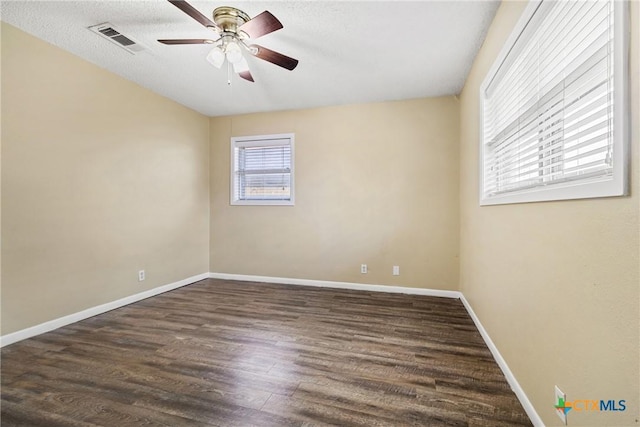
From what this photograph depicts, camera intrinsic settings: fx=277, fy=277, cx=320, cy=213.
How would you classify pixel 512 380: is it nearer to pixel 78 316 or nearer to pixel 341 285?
pixel 341 285

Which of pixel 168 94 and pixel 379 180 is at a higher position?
pixel 168 94

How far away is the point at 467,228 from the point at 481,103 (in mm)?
1342

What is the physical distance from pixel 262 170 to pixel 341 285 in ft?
7.17

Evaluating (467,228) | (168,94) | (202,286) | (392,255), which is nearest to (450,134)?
(467,228)

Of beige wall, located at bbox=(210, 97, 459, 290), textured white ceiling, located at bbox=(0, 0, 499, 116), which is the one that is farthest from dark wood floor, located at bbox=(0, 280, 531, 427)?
textured white ceiling, located at bbox=(0, 0, 499, 116)

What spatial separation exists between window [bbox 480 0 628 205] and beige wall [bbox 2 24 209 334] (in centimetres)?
378

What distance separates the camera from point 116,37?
2441 mm

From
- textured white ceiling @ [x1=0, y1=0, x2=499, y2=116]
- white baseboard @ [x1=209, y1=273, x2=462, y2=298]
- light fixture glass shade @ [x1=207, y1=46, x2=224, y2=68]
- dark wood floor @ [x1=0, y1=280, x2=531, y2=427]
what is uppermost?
textured white ceiling @ [x1=0, y1=0, x2=499, y2=116]

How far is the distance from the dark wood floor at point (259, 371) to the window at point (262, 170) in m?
1.92

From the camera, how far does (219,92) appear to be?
362 centimetres

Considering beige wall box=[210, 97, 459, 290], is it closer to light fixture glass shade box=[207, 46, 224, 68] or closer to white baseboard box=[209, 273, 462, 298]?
white baseboard box=[209, 273, 462, 298]

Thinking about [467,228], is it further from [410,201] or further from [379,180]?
[379,180]

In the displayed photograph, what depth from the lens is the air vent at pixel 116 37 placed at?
2317 millimetres

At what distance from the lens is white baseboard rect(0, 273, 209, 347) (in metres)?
2.34
